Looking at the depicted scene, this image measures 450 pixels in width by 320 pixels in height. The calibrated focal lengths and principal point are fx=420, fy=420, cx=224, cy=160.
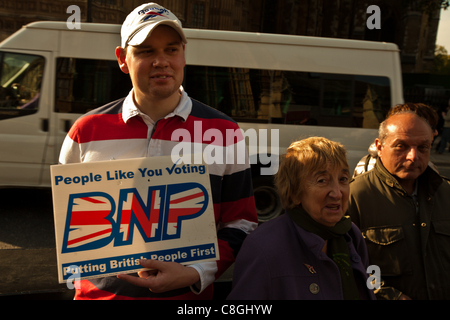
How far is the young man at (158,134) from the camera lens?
1625 millimetres

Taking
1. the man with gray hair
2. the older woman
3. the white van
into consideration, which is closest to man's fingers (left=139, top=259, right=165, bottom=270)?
the older woman

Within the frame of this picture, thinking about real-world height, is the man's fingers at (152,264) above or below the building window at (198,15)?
below

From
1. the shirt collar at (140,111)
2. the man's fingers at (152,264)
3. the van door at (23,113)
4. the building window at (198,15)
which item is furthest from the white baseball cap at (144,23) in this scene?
the building window at (198,15)

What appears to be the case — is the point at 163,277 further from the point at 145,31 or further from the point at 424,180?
the point at 424,180

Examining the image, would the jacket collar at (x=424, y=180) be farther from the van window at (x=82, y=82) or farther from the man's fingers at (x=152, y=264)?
the van window at (x=82, y=82)

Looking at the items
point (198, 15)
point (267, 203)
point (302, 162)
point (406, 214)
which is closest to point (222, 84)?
point (267, 203)

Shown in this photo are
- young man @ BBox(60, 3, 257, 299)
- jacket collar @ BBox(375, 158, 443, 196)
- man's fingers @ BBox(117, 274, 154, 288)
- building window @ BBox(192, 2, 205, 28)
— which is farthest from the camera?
building window @ BBox(192, 2, 205, 28)

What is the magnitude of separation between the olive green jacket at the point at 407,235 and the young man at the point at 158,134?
2.31 ft

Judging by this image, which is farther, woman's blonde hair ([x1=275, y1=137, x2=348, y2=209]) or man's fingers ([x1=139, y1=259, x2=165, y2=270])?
woman's blonde hair ([x1=275, y1=137, x2=348, y2=209])

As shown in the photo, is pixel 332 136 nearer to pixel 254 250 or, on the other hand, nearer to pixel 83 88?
pixel 83 88

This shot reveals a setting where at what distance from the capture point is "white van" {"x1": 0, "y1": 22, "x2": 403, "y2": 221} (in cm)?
594

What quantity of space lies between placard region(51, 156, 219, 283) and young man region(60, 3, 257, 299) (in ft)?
0.22

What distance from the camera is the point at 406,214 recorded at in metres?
2.12

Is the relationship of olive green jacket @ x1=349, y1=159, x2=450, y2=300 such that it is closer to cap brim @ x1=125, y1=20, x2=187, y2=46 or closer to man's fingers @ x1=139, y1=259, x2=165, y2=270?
man's fingers @ x1=139, y1=259, x2=165, y2=270
